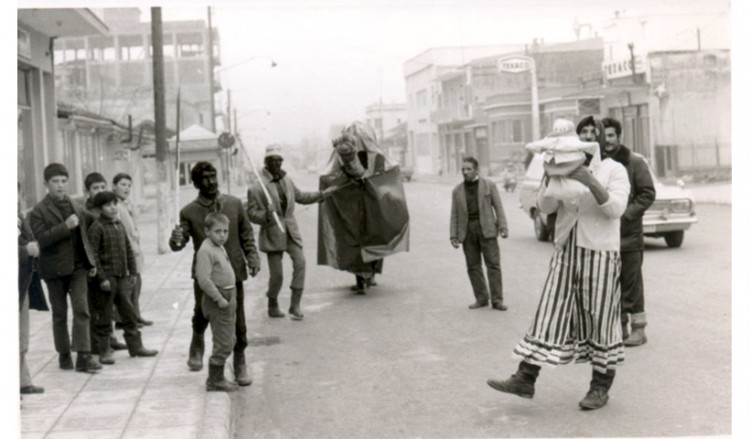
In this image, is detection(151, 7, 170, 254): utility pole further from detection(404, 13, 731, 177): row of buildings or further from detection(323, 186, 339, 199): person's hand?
detection(404, 13, 731, 177): row of buildings

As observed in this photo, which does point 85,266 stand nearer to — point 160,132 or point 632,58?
point 160,132

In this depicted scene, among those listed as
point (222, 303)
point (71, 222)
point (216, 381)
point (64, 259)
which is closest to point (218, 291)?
point (222, 303)

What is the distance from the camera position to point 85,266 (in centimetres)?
770

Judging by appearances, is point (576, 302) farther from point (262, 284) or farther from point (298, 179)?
point (298, 179)

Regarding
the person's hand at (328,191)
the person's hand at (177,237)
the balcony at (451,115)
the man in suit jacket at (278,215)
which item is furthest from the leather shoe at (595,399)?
the balcony at (451,115)

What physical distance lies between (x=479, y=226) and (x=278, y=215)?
2.03m

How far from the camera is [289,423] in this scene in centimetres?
647

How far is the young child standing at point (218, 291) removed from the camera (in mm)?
6977

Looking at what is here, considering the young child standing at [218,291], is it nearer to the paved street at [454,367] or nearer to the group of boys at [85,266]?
the paved street at [454,367]

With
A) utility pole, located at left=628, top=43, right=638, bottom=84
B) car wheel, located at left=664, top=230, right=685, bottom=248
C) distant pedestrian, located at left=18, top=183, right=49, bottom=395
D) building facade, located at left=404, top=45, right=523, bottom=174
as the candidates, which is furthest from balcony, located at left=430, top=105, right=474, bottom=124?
distant pedestrian, located at left=18, top=183, right=49, bottom=395

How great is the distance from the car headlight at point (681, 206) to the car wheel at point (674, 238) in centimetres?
34

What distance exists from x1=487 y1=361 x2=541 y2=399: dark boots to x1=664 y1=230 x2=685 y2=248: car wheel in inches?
363

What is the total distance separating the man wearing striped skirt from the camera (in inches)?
247

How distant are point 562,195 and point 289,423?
2.24 meters
